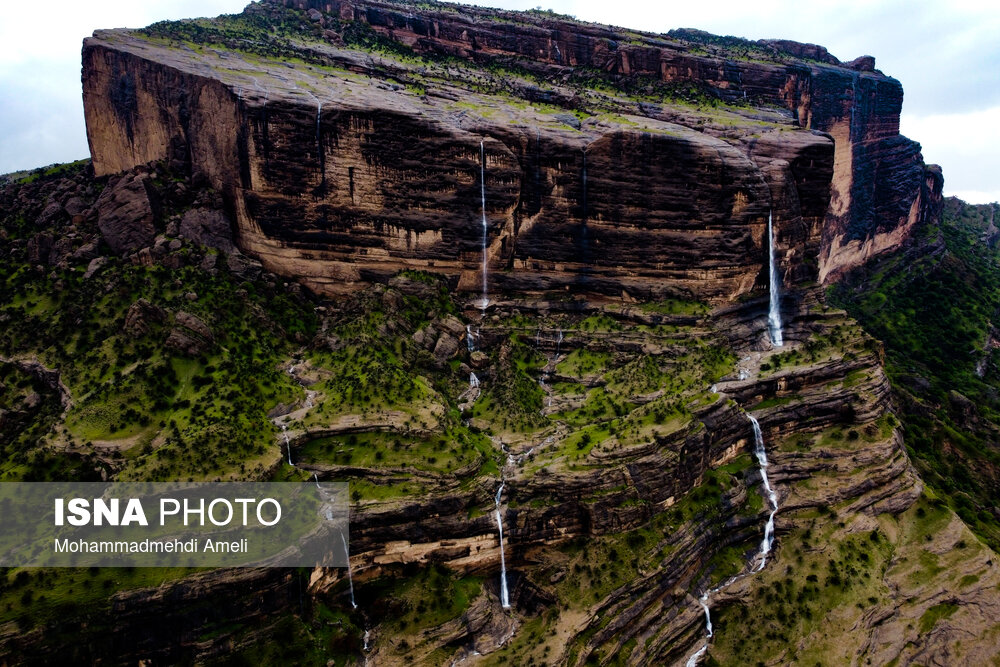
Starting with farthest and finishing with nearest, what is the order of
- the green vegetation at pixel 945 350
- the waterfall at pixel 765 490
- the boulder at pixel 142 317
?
1. the green vegetation at pixel 945 350
2. the waterfall at pixel 765 490
3. the boulder at pixel 142 317

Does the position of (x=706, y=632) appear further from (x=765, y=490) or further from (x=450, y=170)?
(x=450, y=170)

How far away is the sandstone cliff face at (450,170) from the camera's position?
55.3 m

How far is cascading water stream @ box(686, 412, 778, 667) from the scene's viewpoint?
143 feet

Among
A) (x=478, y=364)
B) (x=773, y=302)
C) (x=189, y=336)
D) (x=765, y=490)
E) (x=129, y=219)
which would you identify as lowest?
(x=765, y=490)

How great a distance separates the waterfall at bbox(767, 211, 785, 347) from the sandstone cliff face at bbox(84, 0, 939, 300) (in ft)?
2.39

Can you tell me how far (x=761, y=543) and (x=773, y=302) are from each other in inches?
910

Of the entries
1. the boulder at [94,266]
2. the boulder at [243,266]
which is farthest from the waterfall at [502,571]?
the boulder at [94,266]

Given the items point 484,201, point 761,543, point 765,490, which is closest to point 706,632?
point 761,543

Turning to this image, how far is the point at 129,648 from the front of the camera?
34.2 metres

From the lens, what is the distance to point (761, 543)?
48.8 metres

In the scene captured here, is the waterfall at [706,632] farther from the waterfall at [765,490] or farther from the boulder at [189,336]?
the boulder at [189,336]

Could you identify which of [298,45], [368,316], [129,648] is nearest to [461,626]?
[129,648]

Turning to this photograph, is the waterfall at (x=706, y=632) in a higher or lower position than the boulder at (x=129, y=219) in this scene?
lower

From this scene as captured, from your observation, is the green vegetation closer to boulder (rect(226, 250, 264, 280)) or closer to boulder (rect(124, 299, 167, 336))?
boulder (rect(226, 250, 264, 280))
